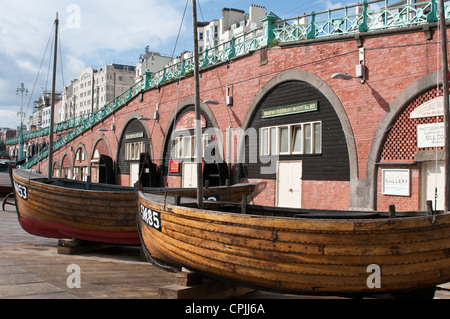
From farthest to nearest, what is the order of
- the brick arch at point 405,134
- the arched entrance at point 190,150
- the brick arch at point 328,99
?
the arched entrance at point 190,150 < the brick arch at point 328,99 < the brick arch at point 405,134

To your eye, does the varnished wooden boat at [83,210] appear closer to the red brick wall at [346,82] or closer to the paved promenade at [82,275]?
the paved promenade at [82,275]

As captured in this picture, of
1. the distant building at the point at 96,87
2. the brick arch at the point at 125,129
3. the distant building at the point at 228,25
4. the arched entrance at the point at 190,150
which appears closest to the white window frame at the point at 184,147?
the arched entrance at the point at 190,150

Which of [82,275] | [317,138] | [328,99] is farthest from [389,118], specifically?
[82,275]

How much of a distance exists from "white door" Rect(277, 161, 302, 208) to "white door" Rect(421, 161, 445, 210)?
4.95m

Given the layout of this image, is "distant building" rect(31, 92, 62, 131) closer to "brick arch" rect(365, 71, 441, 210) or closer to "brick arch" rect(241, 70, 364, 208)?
"brick arch" rect(241, 70, 364, 208)

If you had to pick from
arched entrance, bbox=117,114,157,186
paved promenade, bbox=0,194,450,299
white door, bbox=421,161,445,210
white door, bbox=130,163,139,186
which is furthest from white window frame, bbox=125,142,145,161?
white door, bbox=421,161,445,210

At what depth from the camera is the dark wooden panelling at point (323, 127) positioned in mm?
14562

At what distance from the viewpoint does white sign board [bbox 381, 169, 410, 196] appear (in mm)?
12438

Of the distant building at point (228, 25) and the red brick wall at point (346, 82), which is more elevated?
the distant building at point (228, 25)

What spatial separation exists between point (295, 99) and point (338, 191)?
4.22 meters

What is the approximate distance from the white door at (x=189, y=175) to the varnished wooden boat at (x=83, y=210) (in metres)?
10.4

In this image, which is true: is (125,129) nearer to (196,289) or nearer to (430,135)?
(430,135)

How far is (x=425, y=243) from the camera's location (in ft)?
17.3
